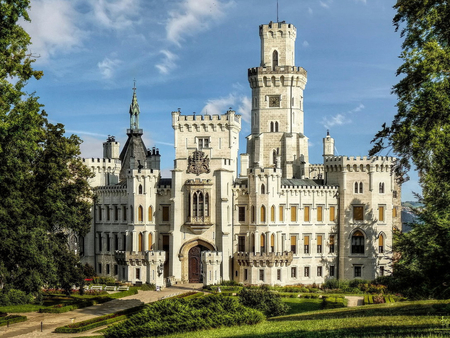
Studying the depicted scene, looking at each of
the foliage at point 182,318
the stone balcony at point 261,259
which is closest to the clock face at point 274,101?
the stone balcony at point 261,259

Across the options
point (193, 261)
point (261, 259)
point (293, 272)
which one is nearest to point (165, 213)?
point (193, 261)

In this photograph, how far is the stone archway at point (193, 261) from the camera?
70.0m

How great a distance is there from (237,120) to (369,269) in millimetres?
22548

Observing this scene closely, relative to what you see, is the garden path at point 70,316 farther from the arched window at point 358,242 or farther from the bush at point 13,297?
the arched window at point 358,242

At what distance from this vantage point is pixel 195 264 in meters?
70.5

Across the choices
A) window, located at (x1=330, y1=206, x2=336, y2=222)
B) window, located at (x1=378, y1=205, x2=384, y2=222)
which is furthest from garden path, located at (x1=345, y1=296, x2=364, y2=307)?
window, located at (x1=330, y1=206, x2=336, y2=222)

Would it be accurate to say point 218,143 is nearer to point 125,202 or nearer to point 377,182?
point 125,202

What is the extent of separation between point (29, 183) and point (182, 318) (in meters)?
20.2

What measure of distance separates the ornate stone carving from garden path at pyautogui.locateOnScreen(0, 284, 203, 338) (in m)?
12.5

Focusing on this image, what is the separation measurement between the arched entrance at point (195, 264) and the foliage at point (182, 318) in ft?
98.0

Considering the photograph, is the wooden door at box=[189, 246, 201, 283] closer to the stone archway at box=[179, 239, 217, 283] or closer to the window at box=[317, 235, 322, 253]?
the stone archway at box=[179, 239, 217, 283]

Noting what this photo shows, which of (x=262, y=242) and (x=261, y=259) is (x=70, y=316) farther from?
(x=262, y=242)

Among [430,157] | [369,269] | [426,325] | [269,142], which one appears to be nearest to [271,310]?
[426,325]

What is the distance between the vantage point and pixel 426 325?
29.4m
